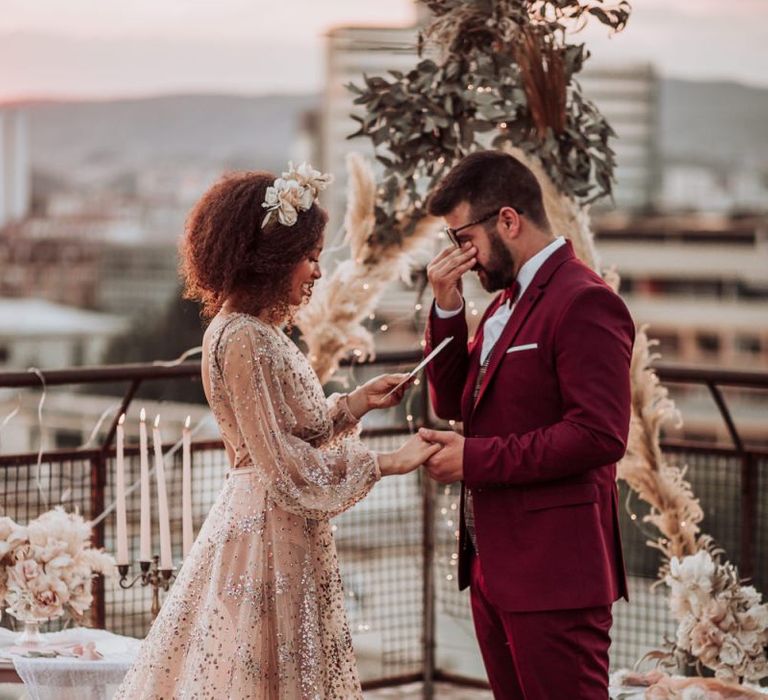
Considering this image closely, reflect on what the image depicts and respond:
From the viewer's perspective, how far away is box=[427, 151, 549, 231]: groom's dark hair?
285 cm

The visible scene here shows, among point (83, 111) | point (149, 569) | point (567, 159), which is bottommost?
point (149, 569)

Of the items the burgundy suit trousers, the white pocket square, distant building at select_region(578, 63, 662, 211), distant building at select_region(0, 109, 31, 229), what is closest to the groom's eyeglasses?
the white pocket square

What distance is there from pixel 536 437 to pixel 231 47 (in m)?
74.5

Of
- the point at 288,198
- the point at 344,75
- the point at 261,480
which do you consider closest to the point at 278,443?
the point at 261,480

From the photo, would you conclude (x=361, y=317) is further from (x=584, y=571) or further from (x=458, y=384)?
(x=584, y=571)

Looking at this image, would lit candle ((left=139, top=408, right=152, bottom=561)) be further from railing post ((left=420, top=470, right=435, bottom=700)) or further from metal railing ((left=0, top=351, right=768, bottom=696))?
railing post ((left=420, top=470, right=435, bottom=700))

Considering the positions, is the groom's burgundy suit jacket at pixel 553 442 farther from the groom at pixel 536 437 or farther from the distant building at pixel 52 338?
the distant building at pixel 52 338

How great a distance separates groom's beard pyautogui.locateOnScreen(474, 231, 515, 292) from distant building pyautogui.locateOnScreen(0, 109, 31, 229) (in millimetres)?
73576

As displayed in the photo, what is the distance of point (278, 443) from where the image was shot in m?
2.81

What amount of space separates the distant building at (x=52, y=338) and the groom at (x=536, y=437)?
60186mm

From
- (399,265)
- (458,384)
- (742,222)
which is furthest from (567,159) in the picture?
(742,222)

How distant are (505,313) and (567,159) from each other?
1.03 m

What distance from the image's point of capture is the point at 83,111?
78.1 metres

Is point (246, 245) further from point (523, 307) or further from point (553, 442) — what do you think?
point (553, 442)
